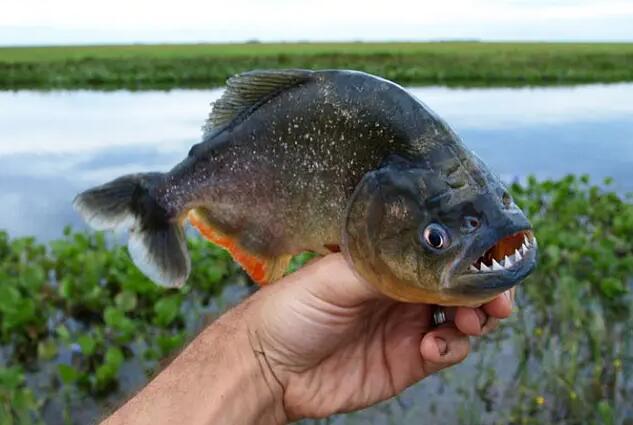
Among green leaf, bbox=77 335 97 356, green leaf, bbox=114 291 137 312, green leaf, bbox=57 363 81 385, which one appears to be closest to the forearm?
green leaf, bbox=57 363 81 385

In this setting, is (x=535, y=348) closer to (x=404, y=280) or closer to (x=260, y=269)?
(x=260, y=269)

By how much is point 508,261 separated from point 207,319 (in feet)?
12.1

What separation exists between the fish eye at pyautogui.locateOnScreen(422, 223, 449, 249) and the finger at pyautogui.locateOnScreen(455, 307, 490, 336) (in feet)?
1.42

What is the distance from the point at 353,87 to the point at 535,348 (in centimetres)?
466

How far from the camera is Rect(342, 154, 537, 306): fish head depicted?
1.78 meters

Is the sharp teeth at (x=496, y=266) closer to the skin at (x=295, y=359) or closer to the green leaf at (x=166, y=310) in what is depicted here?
the skin at (x=295, y=359)

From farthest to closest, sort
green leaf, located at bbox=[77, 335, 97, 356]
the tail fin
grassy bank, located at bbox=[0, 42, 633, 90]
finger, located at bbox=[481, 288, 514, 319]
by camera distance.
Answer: grassy bank, located at bbox=[0, 42, 633, 90]
green leaf, located at bbox=[77, 335, 97, 356]
the tail fin
finger, located at bbox=[481, 288, 514, 319]

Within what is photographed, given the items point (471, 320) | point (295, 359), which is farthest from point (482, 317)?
point (295, 359)

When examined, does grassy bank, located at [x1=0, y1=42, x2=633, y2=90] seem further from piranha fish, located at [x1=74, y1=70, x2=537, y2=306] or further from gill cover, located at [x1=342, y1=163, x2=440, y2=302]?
gill cover, located at [x1=342, y1=163, x2=440, y2=302]

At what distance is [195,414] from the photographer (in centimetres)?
262

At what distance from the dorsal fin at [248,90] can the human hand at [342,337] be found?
1.65ft

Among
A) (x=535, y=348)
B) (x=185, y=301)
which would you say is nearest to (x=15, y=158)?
(x=185, y=301)

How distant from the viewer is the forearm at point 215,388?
8.58 ft

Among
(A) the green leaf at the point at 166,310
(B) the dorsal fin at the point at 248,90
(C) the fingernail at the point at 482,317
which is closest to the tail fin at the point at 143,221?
(B) the dorsal fin at the point at 248,90
